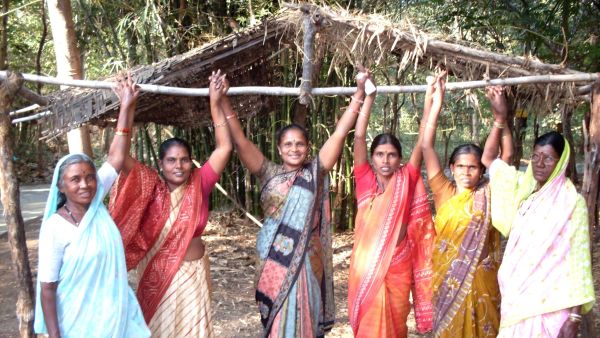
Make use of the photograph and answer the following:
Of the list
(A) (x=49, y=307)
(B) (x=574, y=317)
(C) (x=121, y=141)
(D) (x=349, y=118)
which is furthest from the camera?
(D) (x=349, y=118)

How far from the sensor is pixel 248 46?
3.36 meters

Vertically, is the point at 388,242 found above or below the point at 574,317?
above

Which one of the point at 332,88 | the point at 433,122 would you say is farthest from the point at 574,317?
the point at 332,88

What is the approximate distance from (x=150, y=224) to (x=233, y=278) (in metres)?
3.39

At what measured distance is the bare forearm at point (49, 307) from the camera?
7.68 feet

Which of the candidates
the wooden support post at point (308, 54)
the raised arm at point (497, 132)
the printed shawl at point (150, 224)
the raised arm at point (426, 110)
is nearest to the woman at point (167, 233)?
the printed shawl at point (150, 224)

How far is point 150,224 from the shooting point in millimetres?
2934

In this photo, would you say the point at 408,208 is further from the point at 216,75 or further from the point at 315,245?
the point at 216,75

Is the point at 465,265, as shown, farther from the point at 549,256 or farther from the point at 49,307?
the point at 49,307

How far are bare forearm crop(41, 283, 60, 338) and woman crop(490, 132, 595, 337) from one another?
2.07 m

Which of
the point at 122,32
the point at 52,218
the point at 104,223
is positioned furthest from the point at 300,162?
the point at 122,32

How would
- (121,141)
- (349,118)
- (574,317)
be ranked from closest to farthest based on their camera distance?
(574,317) → (121,141) → (349,118)

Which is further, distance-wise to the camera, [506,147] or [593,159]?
[506,147]

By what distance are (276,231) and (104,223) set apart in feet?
3.03
